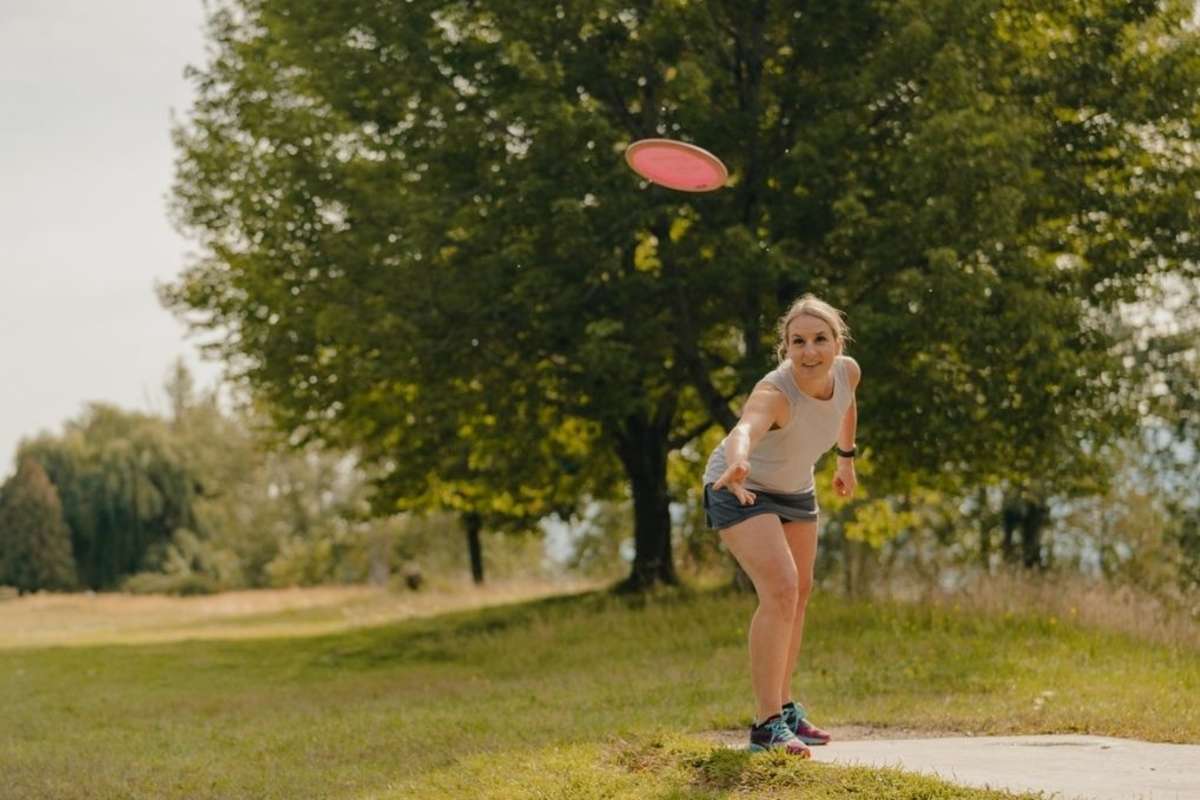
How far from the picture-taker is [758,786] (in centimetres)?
739

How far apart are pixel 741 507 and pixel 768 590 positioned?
457mm

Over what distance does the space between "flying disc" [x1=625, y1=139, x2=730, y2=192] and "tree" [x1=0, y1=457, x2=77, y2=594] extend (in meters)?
56.0

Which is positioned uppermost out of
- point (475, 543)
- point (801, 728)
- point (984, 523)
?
point (475, 543)

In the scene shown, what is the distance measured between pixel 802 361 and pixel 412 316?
525 inches

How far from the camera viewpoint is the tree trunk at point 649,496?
26.2 metres

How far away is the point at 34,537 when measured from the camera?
2426 inches

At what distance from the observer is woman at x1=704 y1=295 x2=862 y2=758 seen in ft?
24.8

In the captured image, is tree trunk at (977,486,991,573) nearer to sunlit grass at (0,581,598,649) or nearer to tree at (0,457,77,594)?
sunlit grass at (0,581,598,649)

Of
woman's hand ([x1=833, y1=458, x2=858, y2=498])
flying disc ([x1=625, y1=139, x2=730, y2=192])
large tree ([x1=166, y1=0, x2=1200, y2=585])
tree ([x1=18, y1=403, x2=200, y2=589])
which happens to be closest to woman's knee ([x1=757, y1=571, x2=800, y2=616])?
woman's hand ([x1=833, y1=458, x2=858, y2=498])

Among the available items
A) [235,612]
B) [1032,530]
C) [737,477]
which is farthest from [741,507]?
[235,612]

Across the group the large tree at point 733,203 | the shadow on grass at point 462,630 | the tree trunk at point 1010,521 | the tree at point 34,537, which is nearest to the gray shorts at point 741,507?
the large tree at point 733,203

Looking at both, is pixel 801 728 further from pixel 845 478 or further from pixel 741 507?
pixel 741 507

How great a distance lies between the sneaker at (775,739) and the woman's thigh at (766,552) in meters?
0.80

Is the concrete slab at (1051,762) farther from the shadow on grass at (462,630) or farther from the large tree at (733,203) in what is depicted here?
the shadow on grass at (462,630)
